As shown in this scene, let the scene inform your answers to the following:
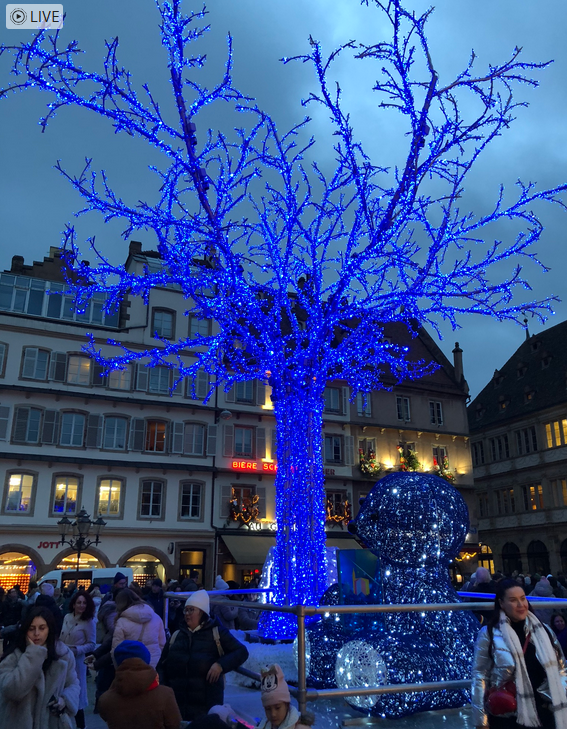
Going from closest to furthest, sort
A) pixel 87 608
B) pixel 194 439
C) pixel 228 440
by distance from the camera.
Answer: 1. pixel 87 608
2. pixel 194 439
3. pixel 228 440

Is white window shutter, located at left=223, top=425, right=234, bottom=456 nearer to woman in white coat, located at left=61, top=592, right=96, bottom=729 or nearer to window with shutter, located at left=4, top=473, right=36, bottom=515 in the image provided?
window with shutter, located at left=4, top=473, right=36, bottom=515

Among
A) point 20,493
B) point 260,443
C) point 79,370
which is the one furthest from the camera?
point 260,443

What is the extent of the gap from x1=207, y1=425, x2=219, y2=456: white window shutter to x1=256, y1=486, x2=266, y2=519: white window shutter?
245 centimetres

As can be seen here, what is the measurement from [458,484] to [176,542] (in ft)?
47.1

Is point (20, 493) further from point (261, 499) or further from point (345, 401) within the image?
point (345, 401)

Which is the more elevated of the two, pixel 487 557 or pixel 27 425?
pixel 27 425

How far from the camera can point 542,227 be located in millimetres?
7500

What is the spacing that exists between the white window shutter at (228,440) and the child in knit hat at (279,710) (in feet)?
74.2

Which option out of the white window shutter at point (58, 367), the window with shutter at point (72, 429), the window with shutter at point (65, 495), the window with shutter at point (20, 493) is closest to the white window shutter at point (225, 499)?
the window with shutter at point (65, 495)

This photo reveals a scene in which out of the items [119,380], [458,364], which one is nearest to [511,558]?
[458,364]

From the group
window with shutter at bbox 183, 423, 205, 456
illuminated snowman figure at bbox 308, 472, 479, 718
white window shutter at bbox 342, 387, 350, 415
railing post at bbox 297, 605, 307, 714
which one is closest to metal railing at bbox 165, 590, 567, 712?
railing post at bbox 297, 605, 307, 714

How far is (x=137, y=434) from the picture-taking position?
23.9 meters

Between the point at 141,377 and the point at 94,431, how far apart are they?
273cm

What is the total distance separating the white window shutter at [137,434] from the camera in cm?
2378
